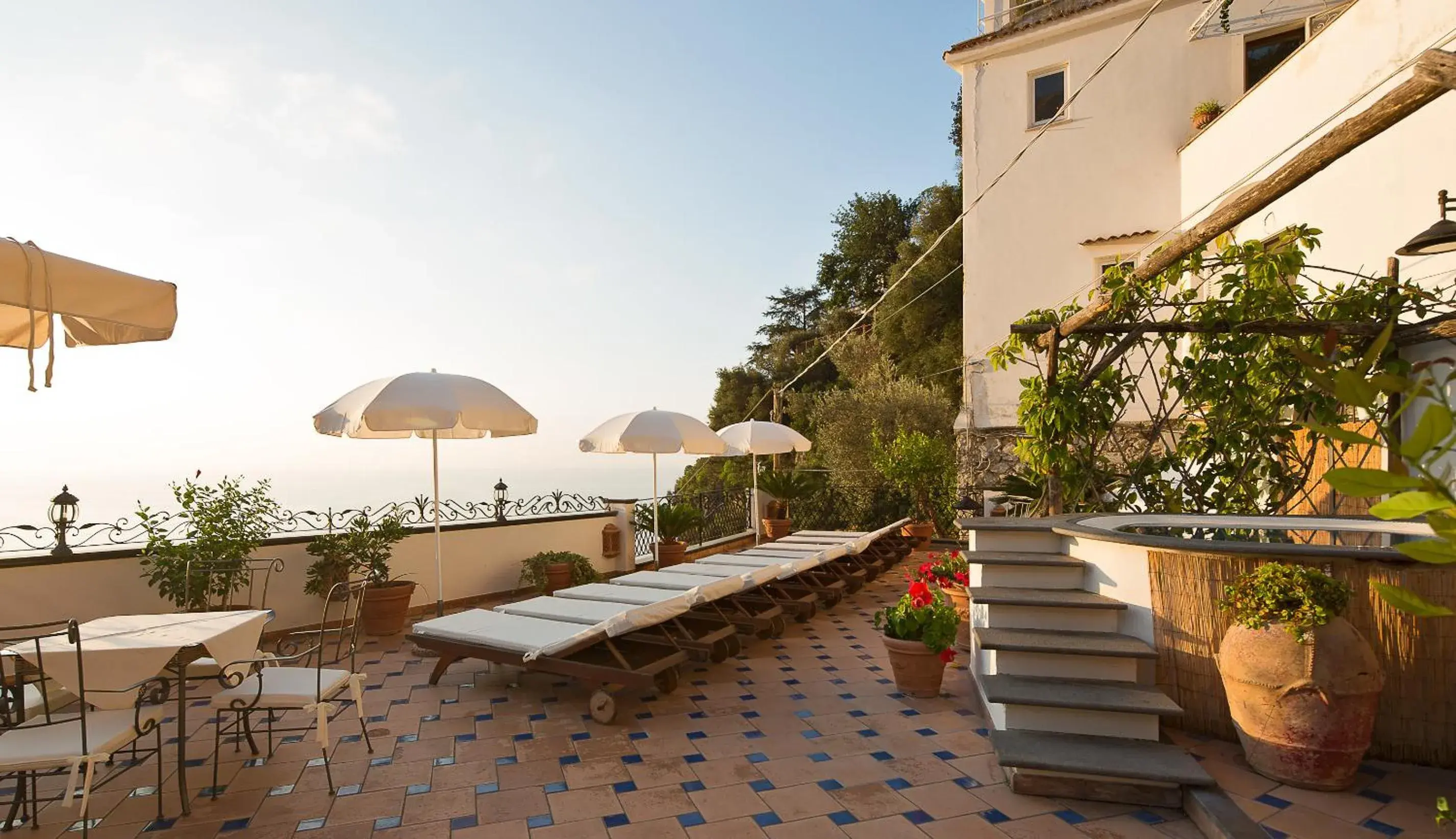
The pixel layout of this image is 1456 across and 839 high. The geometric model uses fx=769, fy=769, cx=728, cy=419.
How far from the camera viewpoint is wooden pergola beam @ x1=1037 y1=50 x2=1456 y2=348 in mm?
3166

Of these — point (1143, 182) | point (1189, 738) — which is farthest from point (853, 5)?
point (1189, 738)

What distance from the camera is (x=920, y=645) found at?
17.2ft

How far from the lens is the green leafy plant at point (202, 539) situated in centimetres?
600

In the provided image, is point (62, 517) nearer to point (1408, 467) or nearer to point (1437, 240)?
point (1408, 467)

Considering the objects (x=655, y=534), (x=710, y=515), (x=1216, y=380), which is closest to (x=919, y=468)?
(x=710, y=515)

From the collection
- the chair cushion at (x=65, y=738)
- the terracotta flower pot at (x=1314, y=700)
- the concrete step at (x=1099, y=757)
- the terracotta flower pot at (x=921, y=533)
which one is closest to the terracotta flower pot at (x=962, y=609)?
the concrete step at (x=1099, y=757)

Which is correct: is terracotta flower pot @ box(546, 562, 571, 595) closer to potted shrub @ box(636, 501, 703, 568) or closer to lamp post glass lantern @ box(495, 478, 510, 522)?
lamp post glass lantern @ box(495, 478, 510, 522)

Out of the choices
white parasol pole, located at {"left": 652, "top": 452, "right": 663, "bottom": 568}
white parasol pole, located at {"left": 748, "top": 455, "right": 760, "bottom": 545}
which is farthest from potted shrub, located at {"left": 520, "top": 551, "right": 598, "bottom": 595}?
white parasol pole, located at {"left": 748, "top": 455, "right": 760, "bottom": 545}

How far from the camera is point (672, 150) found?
11406mm

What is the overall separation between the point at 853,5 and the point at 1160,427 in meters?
7.77

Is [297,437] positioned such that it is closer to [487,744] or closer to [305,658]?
[305,658]

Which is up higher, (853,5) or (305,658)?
(853,5)

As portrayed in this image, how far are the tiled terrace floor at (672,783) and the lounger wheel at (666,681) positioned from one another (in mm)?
140

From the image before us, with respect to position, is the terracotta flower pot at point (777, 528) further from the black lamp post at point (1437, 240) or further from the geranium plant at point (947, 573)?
the black lamp post at point (1437, 240)
